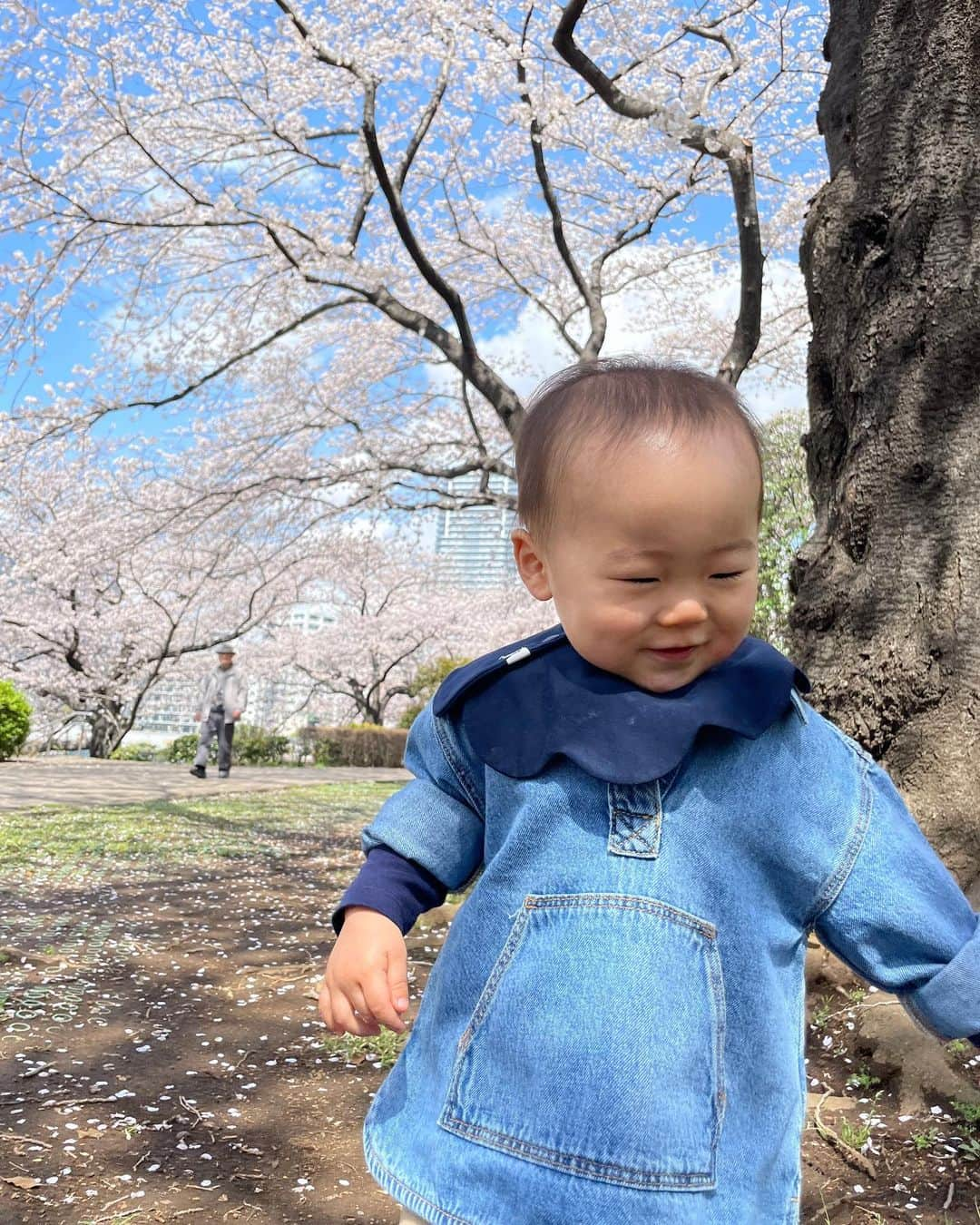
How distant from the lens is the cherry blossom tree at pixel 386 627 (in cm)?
2498

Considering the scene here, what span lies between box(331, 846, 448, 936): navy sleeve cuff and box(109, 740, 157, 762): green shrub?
1927 centimetres

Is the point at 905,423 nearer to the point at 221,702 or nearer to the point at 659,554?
the point at 659,554

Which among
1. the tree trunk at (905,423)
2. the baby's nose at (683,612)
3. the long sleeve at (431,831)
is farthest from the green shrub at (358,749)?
the baby's nose at (683,612)

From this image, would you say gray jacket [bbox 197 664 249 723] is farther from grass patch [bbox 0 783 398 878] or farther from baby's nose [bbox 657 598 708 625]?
baby's nose [bbox 657 598 708 625]

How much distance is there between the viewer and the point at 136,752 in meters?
21.0

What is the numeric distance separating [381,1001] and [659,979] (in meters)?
0.31

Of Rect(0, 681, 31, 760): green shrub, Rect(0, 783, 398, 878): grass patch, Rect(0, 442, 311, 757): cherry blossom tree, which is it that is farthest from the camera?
Rect(0, 442, 311, 757): cherry blossom tree

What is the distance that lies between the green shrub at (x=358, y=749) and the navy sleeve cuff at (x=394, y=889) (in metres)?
19.1

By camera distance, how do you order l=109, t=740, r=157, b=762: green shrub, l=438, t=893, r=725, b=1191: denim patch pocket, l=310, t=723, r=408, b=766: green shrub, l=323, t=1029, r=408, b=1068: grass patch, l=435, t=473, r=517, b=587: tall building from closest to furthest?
l=438, t=893, r=725, b=1191: denim patch pocket < l=323, t=1029, r=408, b=1068: grass patch < l=435, t=473, r=517, b=587: tall building < l=109, t=740, r=157, b=762: green shrub < l=310, t=723, r=408, b=766: green shrub

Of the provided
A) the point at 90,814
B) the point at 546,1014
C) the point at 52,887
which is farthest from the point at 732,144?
the point at 90,814

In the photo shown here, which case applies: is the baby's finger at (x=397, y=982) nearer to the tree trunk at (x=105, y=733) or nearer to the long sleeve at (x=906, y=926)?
the long sleeve at (x=906, y=926)

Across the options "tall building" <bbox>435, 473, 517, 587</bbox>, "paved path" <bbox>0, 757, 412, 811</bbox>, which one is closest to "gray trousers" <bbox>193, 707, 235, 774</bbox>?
"paved path" <bbox>0, 757, 412, 811</bbox>

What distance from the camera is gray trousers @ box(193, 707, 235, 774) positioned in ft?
41.3

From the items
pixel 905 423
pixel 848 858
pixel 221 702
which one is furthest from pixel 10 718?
pixel 848 858
